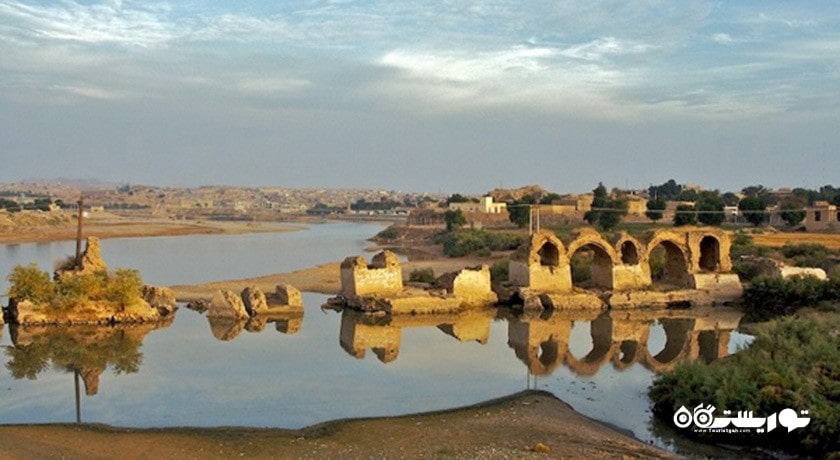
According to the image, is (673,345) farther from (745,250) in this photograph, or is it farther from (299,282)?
(299,282)

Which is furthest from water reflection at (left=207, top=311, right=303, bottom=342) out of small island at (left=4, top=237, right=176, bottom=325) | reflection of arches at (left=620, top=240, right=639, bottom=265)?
reflection of arches at (left=620, top=240, right=639, bottom=265)

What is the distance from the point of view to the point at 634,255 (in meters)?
26.5

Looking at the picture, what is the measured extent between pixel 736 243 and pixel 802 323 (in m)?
20.5

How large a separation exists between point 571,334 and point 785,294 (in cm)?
827

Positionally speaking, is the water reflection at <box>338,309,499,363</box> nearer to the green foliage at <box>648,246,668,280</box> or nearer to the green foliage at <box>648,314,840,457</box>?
the green foliage at <box>648,314,840,457</box>

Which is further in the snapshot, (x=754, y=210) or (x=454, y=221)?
(x=454, y=221)

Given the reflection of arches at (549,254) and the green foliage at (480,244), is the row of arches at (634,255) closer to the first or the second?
the reflection of arches at (549,254)

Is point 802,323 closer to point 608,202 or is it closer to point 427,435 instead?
point 427,435

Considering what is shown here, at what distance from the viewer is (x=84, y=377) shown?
48.8 ft

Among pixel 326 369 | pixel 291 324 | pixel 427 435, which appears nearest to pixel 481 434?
pixel 427 435

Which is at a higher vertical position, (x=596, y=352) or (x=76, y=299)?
(x=76, y=299)

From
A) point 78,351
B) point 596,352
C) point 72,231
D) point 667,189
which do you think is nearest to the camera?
point 78,351

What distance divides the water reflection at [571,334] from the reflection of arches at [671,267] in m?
2.35

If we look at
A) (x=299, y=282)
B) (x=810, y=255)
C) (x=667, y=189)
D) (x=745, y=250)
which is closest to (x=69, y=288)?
(x=299, y=282)
